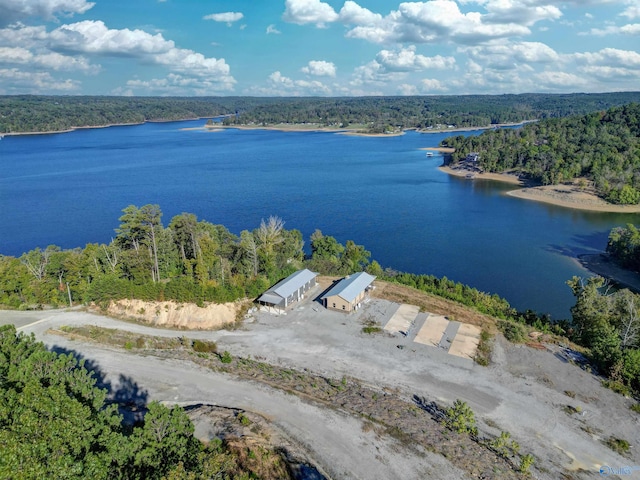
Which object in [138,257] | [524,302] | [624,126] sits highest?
[624,126]

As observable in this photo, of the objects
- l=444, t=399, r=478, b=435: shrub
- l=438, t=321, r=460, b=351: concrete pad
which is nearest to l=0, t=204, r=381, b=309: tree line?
l=438, t=321, r=460, b=351: concrete pad

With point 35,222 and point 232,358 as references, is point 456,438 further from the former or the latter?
point 35,222

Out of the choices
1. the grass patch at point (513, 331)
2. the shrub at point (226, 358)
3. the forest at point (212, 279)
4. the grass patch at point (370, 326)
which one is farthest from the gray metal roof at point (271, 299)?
the grass patch at point (513, 331)

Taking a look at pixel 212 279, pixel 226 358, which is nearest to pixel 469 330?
pixel 226 358

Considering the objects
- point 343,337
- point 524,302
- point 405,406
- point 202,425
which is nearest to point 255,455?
point 202,425

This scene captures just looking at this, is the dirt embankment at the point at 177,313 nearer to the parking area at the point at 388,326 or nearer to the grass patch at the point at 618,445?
the parking area at the point at 388,326

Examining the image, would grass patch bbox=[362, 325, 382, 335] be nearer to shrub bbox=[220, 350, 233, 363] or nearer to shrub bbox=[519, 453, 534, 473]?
shrub bbox=[220, 350, 233, 363]
